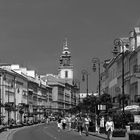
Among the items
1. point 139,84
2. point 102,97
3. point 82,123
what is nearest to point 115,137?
point 82,123

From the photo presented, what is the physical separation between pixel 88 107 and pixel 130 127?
4982 centimetres

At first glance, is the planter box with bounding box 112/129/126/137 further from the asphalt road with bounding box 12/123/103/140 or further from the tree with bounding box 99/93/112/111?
the tree with bounding box 99/93/112/111

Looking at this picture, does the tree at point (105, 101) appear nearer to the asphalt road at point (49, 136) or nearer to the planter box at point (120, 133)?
the asphalt road at point (49, 136)

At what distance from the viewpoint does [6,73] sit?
134625 millimetres

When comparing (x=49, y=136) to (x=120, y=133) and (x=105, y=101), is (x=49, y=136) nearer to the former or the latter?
(x=120, y=133)

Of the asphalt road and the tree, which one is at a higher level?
the tree

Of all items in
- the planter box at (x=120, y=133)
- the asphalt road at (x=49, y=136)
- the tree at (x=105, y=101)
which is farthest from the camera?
the tree at (x=105, y=101)

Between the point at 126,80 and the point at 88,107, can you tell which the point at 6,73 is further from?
the point at 126,80

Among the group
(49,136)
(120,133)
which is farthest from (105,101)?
(120,133)

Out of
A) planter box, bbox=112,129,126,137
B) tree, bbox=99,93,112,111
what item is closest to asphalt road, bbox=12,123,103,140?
planter box, bbox=112,129,126,137

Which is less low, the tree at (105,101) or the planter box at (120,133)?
the tree at (105,101)

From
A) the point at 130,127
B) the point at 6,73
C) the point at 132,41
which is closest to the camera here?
the point at 130,127

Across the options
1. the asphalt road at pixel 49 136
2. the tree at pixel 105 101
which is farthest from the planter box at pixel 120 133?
the tree at pixel 105 101

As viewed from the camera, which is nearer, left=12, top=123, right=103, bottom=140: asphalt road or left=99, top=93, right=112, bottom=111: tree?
left=12, top=123, right=103, bottom=140: asphalt road
